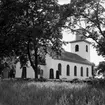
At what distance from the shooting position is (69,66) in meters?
54.8

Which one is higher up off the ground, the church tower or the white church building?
the church tower

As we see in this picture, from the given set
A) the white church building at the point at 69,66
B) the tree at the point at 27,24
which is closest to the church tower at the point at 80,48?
the white church building at the point at 69,66

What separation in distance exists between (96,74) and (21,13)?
48.5 m

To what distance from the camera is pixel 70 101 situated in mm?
7293

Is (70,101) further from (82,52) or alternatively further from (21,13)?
(82,52)

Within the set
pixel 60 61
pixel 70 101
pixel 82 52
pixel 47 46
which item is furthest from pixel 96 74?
pixel 70 101

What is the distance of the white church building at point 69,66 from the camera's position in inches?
1900

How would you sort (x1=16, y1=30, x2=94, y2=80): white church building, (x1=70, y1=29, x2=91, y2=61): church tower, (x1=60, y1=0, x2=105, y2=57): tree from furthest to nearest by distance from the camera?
(x1=70, y1=29, x2=91, y2=61): church tower → (x1=16, y1=30, x2=94, y2=80): white church building → (x1=60, y1=0, x2=105, y2=57): tree

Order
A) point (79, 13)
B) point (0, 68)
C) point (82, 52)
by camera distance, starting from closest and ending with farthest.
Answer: point (79, 13) → point (0, 68) → point (82, 52)

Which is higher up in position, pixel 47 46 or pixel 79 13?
pixel 79 13

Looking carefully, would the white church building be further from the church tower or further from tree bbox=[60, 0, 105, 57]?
tree bbox=[60, 0, 105, 57]

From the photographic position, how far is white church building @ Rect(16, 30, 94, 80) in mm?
48250

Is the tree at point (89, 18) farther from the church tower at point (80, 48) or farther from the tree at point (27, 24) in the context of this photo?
the church tower at point (80, 48)

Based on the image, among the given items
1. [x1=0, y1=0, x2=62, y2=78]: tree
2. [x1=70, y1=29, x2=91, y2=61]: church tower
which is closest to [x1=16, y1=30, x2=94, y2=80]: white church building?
[x1=70, y1=29, x2=91, y2=61]: church tower
